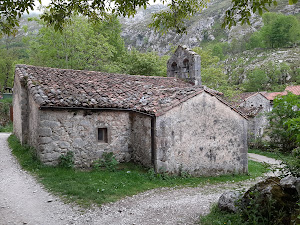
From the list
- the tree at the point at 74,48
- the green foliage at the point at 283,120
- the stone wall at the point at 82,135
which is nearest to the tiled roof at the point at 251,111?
the green foliage at the point at 283,120

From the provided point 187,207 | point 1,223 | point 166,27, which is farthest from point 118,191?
point 166,27

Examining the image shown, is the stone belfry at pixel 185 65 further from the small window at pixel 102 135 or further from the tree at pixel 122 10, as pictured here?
the tree at pixel 122 10

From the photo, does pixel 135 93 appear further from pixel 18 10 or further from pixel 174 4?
pixel 18 10

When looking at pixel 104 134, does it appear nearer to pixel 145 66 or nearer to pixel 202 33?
pixel 145 66

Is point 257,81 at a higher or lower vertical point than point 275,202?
higher

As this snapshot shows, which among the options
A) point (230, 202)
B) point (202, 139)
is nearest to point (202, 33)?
point (202, 139)

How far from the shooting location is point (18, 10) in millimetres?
4551

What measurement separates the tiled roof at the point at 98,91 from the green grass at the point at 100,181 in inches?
93.0

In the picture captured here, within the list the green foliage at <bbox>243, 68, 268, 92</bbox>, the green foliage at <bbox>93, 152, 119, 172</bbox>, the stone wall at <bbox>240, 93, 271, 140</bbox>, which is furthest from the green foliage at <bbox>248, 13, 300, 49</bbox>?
the green foliage at <bbox>93, 152, 119, 172</bbox>

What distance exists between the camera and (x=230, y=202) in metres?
4.97

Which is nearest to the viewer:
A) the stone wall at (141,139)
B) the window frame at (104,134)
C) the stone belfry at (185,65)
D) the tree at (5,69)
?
the stone wall at (141,139)

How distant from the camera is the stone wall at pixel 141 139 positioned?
8.95 metres

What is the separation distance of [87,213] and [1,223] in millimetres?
1698

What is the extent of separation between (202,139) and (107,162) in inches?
158
